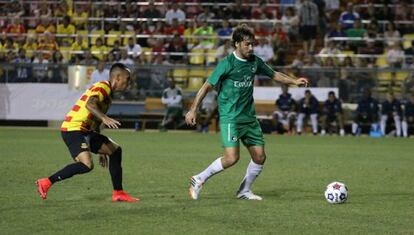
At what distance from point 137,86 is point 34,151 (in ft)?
33.3

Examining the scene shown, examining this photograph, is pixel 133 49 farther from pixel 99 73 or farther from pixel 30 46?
pixel 30 46

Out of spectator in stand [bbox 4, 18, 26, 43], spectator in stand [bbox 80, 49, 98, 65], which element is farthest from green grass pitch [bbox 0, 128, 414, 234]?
spectator in stand [bbox 4, 18, 26, 43]

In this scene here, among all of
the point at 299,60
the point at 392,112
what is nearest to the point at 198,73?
the point at 299,60

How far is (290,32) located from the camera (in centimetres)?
3131

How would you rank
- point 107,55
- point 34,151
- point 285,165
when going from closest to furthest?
Result: point 285,165, point 34,151, point 107,55

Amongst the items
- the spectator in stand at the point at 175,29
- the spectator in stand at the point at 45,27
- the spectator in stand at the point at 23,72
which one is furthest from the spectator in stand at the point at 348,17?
the spectator in stand at the point at 23,72

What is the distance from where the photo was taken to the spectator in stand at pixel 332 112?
27.8 m

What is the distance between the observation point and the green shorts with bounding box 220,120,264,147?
11.3m

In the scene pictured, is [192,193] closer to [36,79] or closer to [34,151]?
[34,151]

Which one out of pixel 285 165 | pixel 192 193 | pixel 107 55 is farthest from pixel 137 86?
pixel 192 193

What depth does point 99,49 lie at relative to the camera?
3066 centimetres

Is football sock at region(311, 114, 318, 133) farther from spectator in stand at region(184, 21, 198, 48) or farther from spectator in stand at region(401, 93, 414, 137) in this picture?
spectator in stand at region(184, 21, 198, 48)

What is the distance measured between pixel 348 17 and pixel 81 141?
861 inches

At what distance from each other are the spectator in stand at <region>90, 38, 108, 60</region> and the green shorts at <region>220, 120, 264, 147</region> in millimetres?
19330
